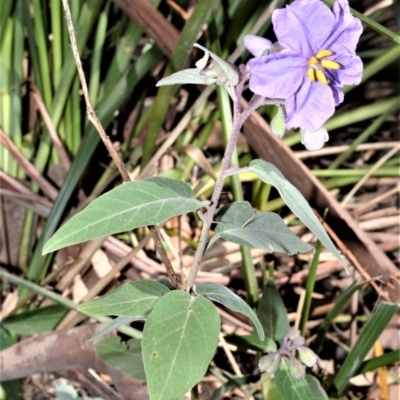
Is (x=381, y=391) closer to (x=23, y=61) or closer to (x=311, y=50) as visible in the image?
(x=311, y=50)

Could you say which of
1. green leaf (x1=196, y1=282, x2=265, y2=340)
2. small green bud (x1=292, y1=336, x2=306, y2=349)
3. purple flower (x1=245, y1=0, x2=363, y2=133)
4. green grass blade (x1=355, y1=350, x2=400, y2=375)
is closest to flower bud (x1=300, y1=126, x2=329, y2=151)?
purple flower (x1=245, y1=0, x2=363, y2=133)

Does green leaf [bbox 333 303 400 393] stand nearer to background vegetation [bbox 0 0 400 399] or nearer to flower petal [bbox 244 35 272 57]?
background vegetation [bbox 0 0 400 399]

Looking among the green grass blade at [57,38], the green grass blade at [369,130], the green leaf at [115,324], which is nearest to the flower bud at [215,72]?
the green leaf at [115,324]

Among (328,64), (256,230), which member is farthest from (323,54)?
(256,230)

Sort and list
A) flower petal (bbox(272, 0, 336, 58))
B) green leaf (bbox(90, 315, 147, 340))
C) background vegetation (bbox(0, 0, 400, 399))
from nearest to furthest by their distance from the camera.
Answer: flower petal (bbox(272, 0, 336, 58)) < green leaf (bbox(90, 315, 147, 340)) < background vegetation (bbox(0, 0, 400, 399))

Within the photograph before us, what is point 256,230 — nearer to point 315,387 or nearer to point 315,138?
point 315,138

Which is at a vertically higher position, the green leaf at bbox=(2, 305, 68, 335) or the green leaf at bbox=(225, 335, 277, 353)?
the green leaf at bbox=(225, 335, 277, 353)

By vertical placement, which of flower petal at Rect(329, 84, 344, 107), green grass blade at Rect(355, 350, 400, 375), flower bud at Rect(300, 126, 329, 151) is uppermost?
flower petal at Rect(329, 84, 344, 107)
